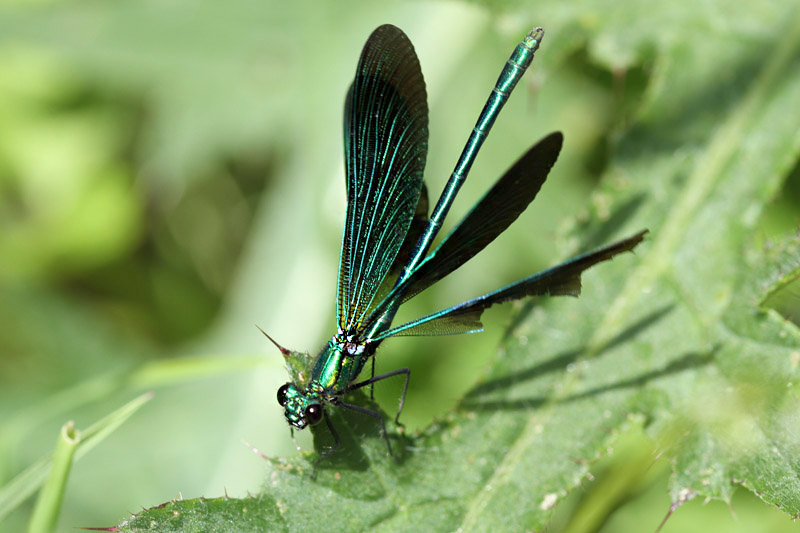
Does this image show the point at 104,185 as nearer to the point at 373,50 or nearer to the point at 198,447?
the point at 198,447

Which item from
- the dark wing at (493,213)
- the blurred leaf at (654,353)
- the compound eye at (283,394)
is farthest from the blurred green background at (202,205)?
the dark wing at (493,213)

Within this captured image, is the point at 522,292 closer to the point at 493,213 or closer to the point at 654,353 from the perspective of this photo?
the point at 493,213

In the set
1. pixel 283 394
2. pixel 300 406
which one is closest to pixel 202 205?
pixel 283 394

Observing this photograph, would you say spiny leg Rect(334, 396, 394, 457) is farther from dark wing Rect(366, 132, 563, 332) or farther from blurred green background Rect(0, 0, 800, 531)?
blurred green background Rect(0, 0, 800, 531)

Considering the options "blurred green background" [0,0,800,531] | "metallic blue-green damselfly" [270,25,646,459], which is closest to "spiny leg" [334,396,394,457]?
"metallic blue-green damselfly" [270,25,646,459]

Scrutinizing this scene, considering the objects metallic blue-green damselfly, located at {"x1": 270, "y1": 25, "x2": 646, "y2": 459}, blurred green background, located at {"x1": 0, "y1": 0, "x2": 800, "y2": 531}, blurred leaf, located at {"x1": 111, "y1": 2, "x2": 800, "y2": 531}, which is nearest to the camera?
blurred leaf, located at {"x1": 111, "y1": 2, "x2": 800, "y2": 531}
